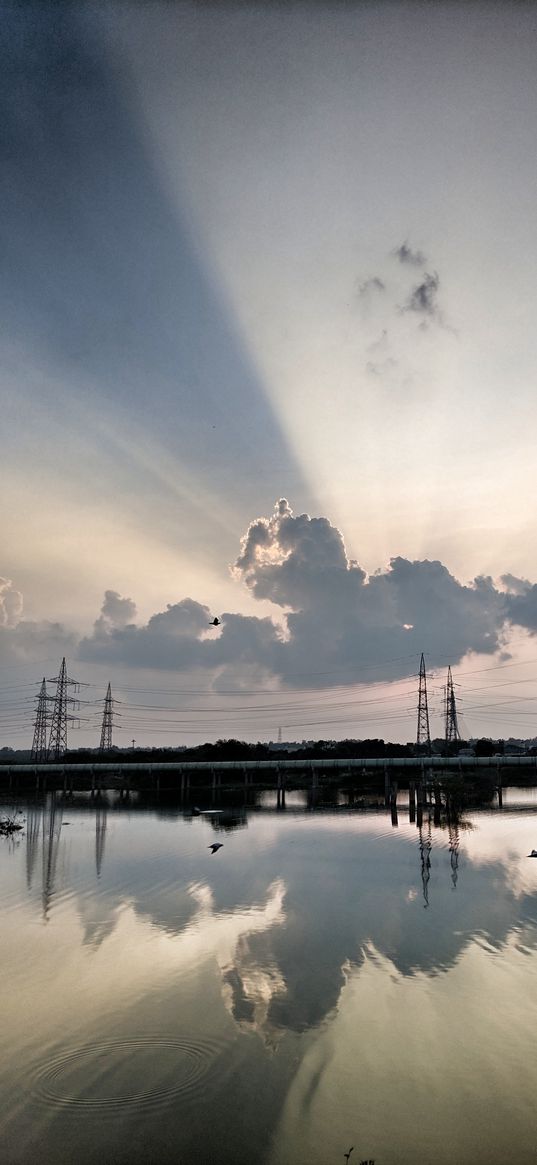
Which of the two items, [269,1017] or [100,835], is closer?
[269,1017]

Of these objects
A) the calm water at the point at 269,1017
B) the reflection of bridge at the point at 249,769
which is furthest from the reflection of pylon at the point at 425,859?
the reflection of bridge at the point at 249,769

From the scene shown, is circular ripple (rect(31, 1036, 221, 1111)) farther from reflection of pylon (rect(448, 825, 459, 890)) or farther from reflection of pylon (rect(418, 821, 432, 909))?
reflection of pylon (rect(448, 825, 459, 890))

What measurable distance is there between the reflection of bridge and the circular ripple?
91911 millimetres

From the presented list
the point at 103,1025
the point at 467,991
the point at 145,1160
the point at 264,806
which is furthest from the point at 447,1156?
the point at 264,806

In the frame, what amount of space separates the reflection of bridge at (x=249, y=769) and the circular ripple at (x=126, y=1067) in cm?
9191

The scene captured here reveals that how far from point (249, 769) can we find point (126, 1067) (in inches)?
4492

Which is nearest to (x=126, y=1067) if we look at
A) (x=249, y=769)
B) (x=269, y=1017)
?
(x=269, y=1017)

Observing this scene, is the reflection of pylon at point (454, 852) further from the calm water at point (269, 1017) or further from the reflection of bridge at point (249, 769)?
the reflection of bridge at point (249, 769)

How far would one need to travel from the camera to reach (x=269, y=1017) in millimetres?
20781

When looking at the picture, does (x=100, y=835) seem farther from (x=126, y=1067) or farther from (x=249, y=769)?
(x=249, y=769)

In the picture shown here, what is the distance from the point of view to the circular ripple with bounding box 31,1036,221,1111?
15922 millimetres

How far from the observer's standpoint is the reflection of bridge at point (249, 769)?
379 feet

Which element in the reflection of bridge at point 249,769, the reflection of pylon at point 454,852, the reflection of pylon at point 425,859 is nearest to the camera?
the reflection of pylon at point 425,859

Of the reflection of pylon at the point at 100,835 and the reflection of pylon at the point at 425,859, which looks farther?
the reflection of pylon at the point at 100,835
